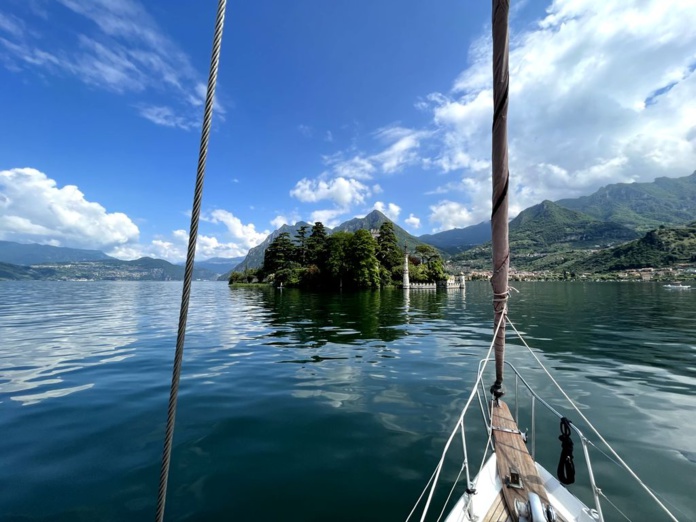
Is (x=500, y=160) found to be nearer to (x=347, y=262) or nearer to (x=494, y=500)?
(x=494, y=500)

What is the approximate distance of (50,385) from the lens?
10.4m

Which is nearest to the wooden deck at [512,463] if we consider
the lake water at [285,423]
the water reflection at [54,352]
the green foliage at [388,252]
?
the lake water at [285,423]

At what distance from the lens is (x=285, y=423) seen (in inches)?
307

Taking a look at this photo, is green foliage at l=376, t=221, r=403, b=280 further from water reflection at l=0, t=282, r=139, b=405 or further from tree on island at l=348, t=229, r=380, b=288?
water reflection at l=0, t=282, r=139, b=405

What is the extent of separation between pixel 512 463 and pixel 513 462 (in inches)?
1.1

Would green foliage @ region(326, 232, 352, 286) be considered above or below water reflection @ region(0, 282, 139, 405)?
above

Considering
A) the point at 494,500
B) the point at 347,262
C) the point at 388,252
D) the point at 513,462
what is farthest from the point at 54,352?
the point at 388,252

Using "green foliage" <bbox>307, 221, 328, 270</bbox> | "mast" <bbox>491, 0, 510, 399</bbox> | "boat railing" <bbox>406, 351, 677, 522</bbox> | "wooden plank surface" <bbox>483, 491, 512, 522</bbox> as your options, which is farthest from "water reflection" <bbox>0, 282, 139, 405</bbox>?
"green foliage" <bbox>307, 221, 328, 270</bbox>

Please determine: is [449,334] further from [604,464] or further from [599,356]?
[604,464]

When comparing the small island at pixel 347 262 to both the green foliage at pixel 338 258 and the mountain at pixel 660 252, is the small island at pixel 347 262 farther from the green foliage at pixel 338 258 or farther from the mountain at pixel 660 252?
the mountain at pixel 660 252

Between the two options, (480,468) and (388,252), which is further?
(388,252)

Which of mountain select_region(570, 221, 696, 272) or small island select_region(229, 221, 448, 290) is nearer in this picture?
small island select_region(229, 221, 448, 290)

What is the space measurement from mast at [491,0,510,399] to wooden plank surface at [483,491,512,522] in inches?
99.2

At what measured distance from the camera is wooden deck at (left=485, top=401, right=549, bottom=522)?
3863 mm
